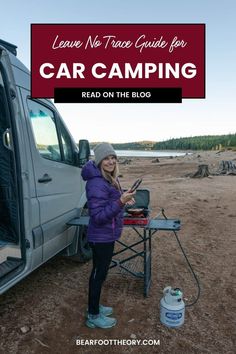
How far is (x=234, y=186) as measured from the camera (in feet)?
46.1

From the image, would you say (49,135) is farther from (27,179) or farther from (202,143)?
(202,143)

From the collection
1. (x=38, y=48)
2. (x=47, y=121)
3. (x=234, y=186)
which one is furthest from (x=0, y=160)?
(x=234, y=186)

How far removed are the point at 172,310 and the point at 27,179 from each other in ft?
6.89

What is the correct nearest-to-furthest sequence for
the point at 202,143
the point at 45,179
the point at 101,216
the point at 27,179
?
the point at 101,216
the point at 27,179
the point at 45,179
the point at 202,143

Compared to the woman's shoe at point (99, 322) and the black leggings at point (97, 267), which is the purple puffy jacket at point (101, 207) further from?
the woman's shoe at point (99, 322)

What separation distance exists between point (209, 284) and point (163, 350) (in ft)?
5.60

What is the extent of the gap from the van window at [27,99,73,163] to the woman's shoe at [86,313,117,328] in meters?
1.97

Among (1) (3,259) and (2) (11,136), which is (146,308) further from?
(2) (11,136)

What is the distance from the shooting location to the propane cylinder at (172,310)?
12.0ft

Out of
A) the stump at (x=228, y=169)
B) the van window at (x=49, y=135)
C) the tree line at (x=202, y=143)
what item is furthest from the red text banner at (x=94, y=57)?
the tree line at (x=202, y=143)

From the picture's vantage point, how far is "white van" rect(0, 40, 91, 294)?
3566mm

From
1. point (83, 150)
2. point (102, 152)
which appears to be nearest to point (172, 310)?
point (102, 152)

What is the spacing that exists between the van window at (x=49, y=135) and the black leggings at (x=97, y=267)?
1.40 m

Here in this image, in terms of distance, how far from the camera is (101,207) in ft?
11.2
